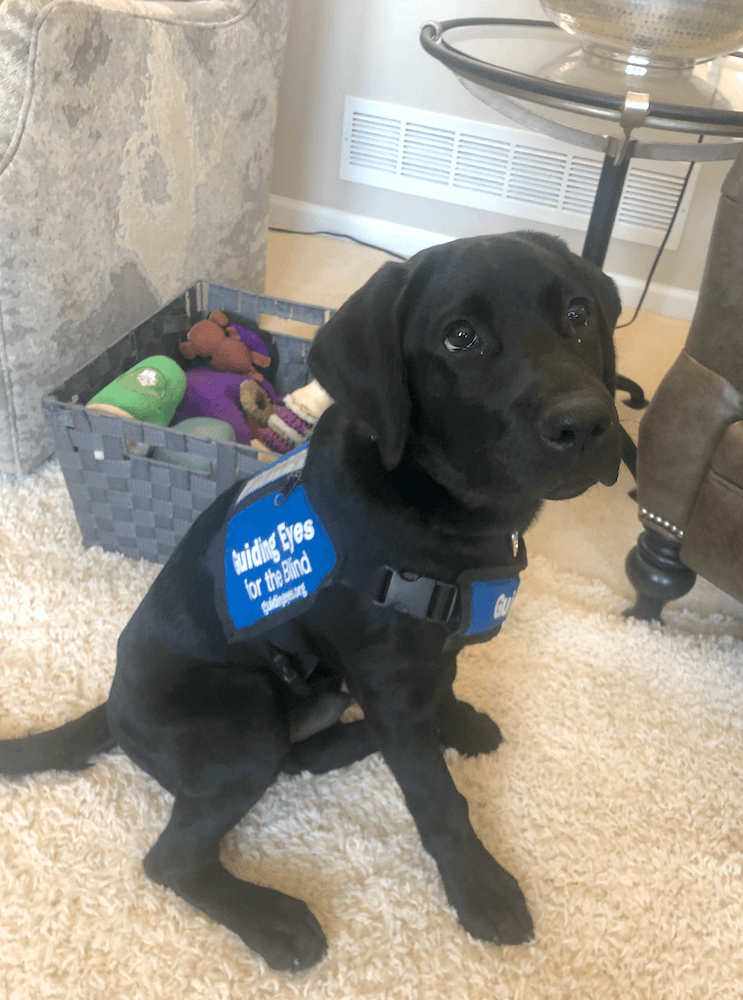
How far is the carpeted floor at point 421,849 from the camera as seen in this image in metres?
1.04

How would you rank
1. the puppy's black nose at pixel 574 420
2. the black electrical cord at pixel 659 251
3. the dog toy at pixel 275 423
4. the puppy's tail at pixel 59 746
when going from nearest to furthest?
1. the puppy's black nose at pixel 574 420
2. the puppy's tail at pixel 59 746
3. the dog toy at pixel 275 423
4. the black electrical cord at pixel 659 251

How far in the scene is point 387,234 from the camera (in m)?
3.20

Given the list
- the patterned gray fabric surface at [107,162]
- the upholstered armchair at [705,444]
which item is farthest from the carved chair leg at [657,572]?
the patterned gray fabric surface at [107,162]

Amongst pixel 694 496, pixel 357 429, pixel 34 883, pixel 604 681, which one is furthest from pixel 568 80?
pixel 34 883

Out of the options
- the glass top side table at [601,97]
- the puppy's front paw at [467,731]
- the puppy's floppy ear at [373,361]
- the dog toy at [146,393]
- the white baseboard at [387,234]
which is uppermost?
the glass top side table at [601,97]

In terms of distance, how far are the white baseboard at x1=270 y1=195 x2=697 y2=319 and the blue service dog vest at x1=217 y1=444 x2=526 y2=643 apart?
2.23 metres

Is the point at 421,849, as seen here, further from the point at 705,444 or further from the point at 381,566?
the point at 705,444

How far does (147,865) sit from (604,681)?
2.90 ft

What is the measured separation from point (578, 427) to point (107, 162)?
1344mm

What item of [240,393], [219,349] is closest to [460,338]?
[240,393]

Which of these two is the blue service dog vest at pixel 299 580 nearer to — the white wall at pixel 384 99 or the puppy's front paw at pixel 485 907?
the puppy's front paw at pixel 485 907

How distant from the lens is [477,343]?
95 centimetres

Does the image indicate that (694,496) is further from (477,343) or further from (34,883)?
(34,883)

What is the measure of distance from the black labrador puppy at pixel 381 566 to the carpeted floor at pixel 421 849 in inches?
2.5
